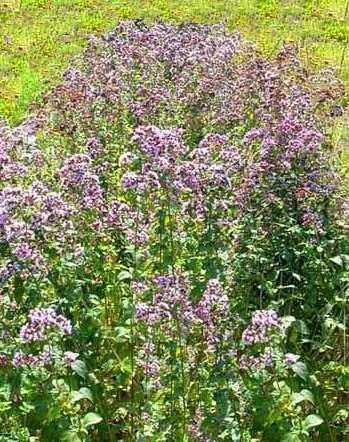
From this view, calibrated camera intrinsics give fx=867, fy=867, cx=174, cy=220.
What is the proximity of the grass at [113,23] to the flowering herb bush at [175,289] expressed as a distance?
5428 mm

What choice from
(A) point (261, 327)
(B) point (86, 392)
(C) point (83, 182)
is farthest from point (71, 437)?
(C) point (83, 182)

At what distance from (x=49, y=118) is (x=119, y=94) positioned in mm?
630

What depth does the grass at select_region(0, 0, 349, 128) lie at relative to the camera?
11.5 metres

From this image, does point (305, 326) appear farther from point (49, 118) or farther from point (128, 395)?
point (49, 118)

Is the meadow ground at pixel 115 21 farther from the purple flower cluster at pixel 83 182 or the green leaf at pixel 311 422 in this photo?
the green leaf at pixel 311 422

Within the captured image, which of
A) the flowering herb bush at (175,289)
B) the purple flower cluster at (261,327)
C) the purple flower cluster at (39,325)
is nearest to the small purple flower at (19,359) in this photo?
the flowering herb bush at (175,289)

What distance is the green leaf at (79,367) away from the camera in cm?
409

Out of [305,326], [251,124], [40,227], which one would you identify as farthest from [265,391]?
[251,124]

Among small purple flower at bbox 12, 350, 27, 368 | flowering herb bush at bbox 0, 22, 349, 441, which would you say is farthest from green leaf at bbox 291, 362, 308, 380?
small purple flower at bbox 12, 350, 27, 368

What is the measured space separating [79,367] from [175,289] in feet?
1.96

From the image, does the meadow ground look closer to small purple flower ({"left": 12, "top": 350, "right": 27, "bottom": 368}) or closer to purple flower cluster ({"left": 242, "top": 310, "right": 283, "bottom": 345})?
small purple flower ({"left": 12, "top": 350, "right": 27, "bottom": 368})

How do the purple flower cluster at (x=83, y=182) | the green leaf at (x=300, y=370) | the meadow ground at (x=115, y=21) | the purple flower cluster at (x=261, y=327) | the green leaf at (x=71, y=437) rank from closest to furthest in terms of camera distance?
the purple flower cluster at (x=261, y=327)
the green leaf at (x=71, y=437)
the green leaf at (x=300, y=370)
the purple flower cluster at (x=83, y=182)
the meadow ground at (x=115, y=21)

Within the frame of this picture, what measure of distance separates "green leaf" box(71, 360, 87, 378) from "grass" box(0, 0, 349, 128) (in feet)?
22.3

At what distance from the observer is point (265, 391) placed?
4.19 metres
